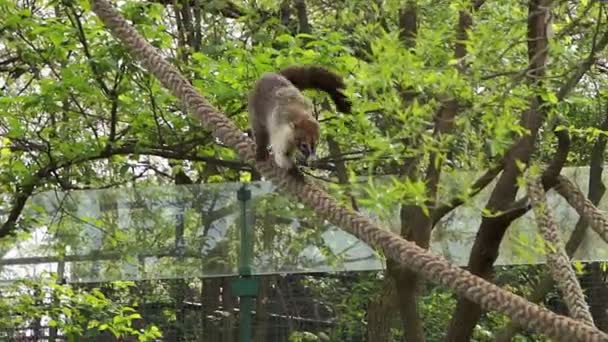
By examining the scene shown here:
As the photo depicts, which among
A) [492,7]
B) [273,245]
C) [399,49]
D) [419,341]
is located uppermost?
[492,7]

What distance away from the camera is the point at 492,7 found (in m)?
2.64

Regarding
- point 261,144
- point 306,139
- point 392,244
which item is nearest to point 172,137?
point 261,144

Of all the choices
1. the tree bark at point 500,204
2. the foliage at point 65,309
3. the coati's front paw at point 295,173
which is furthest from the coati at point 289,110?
the foliage at point 65,309

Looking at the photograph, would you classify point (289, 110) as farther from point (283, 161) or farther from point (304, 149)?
point (283, 161)

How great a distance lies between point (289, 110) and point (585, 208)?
0.88 metres

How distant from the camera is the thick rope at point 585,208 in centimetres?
267

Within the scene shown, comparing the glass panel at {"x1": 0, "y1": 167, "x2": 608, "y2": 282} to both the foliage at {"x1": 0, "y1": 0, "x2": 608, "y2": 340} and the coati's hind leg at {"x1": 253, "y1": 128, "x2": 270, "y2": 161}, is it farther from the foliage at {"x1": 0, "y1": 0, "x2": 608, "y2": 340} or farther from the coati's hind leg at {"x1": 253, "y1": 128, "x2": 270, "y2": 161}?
the coati's hind leg at {"x1": 253, "y1": 128, "x2": 270, "y2": 161}

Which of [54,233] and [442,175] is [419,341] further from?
[54,233]

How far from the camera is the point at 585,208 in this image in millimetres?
2758

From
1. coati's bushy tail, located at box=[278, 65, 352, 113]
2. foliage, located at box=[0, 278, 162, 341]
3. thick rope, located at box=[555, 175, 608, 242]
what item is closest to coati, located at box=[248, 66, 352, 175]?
coati's bushy tail, located at box=[278, 65, 352, 113]

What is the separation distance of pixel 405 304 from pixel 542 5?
1877 mm

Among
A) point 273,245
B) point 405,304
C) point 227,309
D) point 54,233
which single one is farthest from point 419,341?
point 54,233

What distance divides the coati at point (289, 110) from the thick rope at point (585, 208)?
691 mm

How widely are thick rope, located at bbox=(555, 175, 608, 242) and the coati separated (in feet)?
2.27
